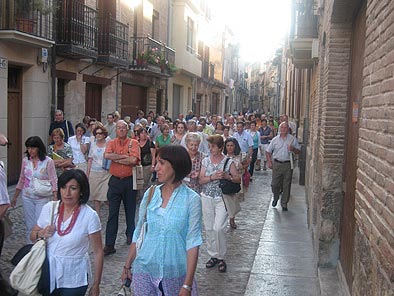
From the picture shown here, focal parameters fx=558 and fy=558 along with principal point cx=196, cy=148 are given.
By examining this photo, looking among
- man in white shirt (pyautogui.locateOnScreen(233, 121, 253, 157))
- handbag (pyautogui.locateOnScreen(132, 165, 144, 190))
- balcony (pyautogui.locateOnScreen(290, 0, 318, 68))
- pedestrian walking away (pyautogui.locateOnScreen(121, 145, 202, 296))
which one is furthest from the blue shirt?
man in white shirt (pyautogui.locateOnScreen(233, 121, 253, 157))

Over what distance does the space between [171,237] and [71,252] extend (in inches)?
29.0

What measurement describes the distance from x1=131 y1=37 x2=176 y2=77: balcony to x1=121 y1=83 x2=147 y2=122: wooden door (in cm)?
74

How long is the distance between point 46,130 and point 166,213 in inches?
408

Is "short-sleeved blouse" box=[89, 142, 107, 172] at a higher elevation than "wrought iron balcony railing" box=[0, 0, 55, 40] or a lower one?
lower

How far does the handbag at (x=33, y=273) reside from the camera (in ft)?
Result: 11.9

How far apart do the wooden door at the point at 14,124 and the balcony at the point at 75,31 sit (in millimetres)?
1465

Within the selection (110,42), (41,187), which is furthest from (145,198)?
(110,42)

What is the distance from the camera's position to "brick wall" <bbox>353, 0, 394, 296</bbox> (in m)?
2.73

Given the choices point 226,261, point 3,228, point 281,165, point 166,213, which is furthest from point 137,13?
point 166,213

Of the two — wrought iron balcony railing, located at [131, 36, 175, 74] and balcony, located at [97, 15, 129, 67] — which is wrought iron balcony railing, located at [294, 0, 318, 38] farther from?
wrought iron balcony railing, located at [131, 36, 175, 74]

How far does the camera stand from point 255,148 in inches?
651

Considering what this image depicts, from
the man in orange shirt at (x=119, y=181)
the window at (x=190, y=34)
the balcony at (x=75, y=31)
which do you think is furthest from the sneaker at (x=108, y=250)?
the window at (x=190, y=34)

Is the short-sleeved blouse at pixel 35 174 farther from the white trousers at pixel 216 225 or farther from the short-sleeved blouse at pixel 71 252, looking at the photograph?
the short-sleeved blouse at pixel 71 252

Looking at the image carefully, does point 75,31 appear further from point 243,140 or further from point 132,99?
point 132,99
